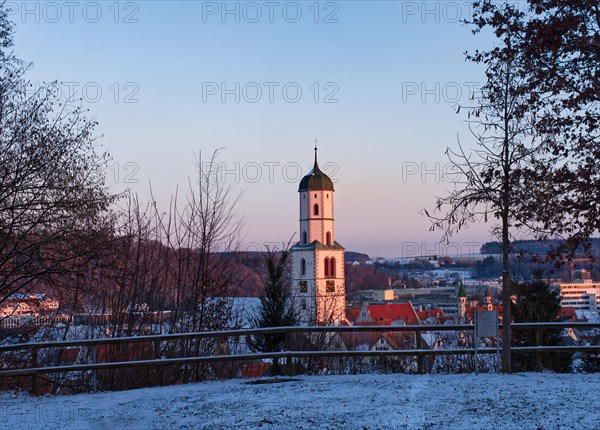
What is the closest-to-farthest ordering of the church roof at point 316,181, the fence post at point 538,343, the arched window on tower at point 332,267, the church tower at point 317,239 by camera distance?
1. the fence post at point 538,343
2. the church tower at point 317,239
3. the arched window on tower at point 332,267
4. the church roof at point 316,181

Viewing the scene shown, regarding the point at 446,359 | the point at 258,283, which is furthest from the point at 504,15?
the point at 258,283

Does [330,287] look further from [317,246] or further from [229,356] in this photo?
[229,356]

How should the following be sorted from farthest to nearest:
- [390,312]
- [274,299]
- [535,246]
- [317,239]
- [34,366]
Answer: [317,239] → [390,312] → [274,299] → [535,246] → [34,366]

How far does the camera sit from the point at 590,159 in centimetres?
1266

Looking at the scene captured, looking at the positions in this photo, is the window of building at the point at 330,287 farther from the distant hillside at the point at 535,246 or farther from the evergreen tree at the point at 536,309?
the distant hillside at the point at 535,246

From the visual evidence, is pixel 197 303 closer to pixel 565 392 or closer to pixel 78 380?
pixel 78 380

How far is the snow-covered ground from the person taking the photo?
344 inches

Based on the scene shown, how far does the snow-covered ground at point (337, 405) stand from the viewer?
8.74 meters

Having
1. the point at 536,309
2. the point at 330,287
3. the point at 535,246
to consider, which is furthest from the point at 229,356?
the point at 330,287

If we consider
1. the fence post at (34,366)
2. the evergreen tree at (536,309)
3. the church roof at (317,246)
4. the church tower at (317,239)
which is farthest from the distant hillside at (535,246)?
the church roof at (317,246)

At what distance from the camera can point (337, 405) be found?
9773mm

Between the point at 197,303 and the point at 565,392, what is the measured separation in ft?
30.0

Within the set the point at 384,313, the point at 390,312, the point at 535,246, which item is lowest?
the point at 384,313

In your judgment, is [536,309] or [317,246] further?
[317,246]
